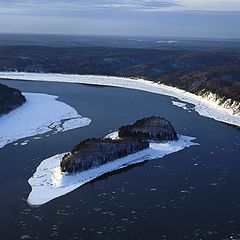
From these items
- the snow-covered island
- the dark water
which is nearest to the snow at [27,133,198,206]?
the snow-covered island

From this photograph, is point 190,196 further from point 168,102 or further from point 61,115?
point 168,102

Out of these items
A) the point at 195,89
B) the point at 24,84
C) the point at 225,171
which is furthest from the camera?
the point at 24,84

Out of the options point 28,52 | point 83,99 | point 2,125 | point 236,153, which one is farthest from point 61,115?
point 28,52

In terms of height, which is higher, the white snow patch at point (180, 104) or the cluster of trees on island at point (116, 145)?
the cluster of trees on island at point (116, 145)

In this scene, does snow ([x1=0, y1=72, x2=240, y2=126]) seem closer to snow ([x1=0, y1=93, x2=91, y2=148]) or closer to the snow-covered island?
the snow-covered island

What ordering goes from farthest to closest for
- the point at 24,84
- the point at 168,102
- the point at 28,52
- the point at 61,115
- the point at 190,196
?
1. the point at 28,52
2. the point at 24,84
3. the point at 168,102
4. the point at 61,115
5. the point at 190,196

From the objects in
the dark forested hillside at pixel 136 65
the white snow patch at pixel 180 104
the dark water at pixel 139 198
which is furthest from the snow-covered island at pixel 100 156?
the dark forested hillside at pixel 136 65

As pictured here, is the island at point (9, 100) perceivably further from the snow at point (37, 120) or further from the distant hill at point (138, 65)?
the distant hill at point (138, 65)

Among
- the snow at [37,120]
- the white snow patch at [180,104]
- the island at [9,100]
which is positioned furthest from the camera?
the white snow patch at [180,104]
